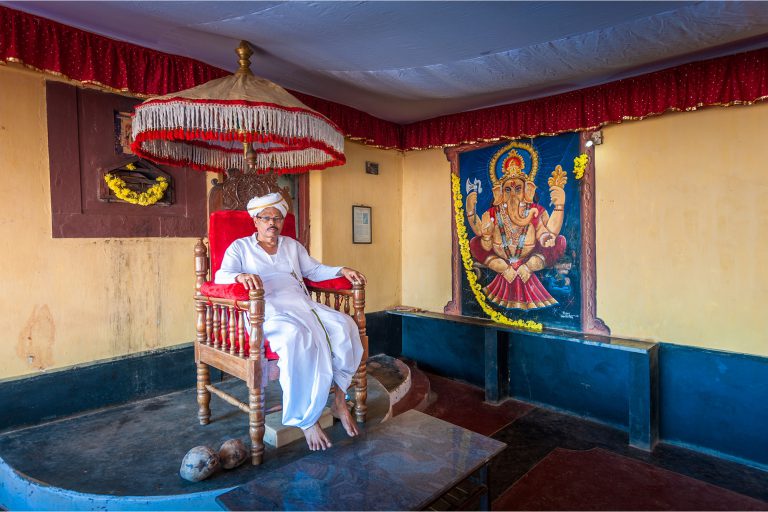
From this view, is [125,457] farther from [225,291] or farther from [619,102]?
[619,102]

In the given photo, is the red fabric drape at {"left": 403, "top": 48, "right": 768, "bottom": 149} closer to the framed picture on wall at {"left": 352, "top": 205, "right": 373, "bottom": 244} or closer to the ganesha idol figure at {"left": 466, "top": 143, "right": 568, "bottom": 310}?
the ganesha idol figure at {"left": 466, "top": 143, "right": 568, "bottom": 310}

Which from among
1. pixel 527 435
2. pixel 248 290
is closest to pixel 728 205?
pixel 527 435

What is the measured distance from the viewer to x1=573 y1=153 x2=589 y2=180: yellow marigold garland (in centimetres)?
368

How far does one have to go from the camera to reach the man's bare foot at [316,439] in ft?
7.19

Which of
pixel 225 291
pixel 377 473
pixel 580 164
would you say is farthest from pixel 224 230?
pixel 580 164

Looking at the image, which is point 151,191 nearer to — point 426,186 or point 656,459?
point 426,186

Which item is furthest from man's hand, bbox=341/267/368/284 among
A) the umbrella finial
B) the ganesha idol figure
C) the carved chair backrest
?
the ganesha idol figure

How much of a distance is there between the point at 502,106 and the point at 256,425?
11.6ft

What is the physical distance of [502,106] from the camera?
411 centimetres

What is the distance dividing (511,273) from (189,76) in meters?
3.25

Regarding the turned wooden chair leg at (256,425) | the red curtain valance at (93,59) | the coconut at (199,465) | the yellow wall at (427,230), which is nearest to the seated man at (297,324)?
the turned wooden chair leg at (256,425)

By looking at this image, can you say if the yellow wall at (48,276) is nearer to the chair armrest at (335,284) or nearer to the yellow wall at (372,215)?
the chair armrest at (335,284)

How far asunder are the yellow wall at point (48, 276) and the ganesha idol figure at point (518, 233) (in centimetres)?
296

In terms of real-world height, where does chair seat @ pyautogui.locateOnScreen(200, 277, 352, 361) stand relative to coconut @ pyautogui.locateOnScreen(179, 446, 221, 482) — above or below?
above
